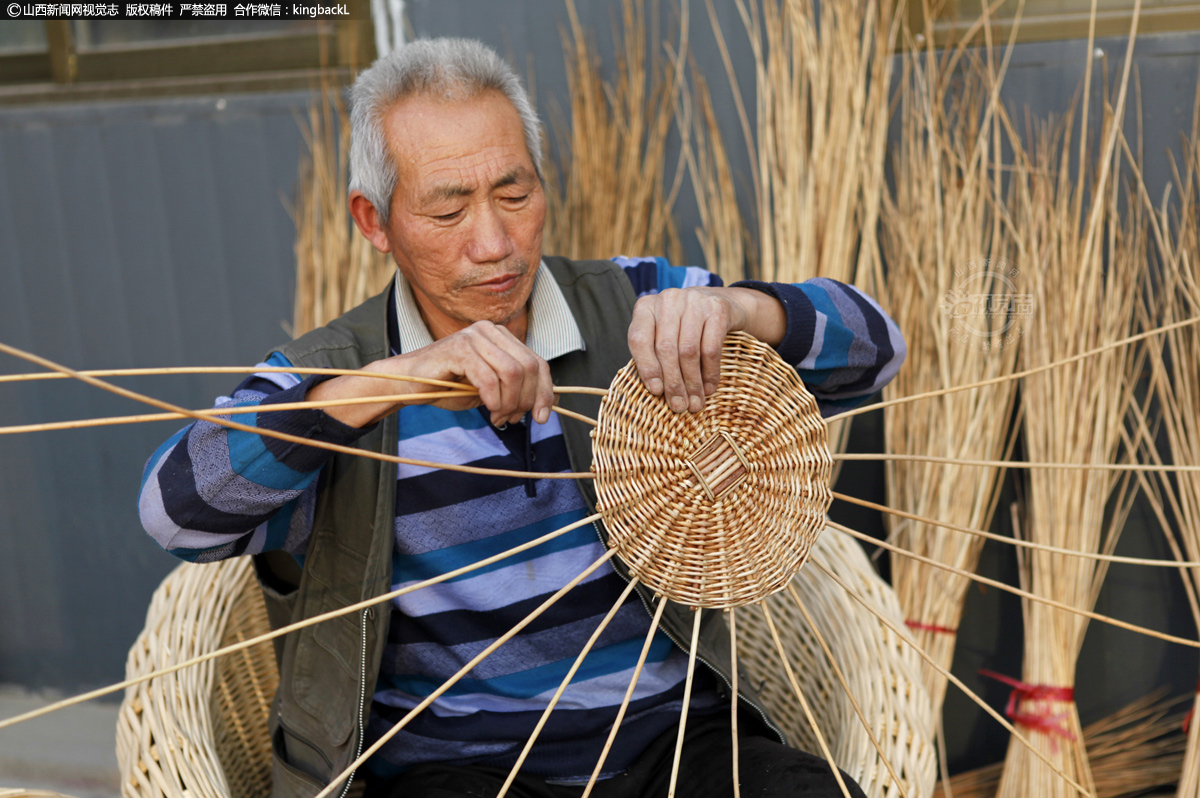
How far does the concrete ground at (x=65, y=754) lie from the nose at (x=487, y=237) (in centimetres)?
188

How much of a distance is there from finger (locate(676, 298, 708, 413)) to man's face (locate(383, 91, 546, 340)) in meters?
0.37

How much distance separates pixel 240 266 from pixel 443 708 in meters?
1.49

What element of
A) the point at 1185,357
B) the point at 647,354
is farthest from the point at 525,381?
the point at 1185,357

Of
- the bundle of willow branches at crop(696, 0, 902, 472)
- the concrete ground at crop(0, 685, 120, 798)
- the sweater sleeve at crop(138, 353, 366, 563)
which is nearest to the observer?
the sweater sleeve at crop(138, 353, 366, 563)

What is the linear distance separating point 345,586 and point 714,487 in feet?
1.86

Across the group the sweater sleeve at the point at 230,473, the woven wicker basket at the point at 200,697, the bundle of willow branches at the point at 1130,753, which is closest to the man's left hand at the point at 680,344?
the sweater sleeve at the point at 230,473

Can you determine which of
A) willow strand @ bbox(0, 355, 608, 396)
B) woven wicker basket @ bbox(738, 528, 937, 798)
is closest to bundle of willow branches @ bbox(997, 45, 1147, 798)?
woven wicker basket @ bbox(738, 528, 937, 798)

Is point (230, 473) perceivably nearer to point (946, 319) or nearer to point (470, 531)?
point (470, 531)

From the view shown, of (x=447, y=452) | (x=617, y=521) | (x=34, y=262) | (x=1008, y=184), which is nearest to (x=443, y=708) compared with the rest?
(x=447, y=452)

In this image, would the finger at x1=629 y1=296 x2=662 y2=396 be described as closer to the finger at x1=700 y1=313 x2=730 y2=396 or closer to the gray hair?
the finger at x1=700 y1=313 x2=730 y2=396

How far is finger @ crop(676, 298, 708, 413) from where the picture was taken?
95 cm

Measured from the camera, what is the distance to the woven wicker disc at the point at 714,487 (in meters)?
0.95

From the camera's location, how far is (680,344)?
948mm

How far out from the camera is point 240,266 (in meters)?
2.35
